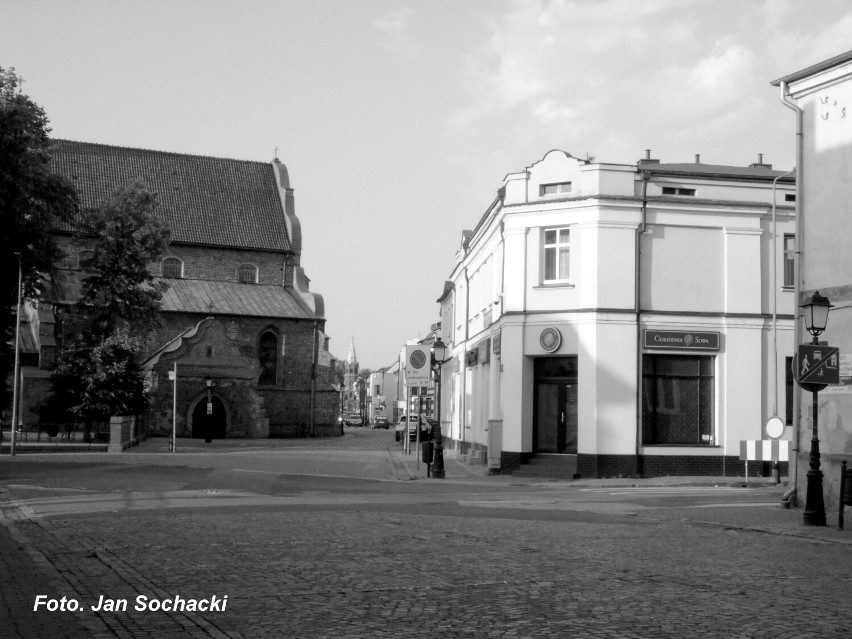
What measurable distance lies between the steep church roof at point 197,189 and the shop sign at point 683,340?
4599 cm

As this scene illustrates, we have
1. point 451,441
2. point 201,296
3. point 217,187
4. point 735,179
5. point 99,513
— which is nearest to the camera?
point 99,513

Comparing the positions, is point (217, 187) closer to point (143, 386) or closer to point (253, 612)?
point (143, 386)

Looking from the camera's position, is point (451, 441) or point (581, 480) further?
point (451, 441)

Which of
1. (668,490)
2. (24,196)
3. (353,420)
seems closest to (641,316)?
(668,490)

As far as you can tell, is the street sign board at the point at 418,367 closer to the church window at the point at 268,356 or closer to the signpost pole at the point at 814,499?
the signpost pole at the point at 814,499

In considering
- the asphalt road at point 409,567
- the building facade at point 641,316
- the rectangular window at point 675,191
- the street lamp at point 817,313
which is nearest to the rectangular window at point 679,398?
the building facade at point 641,316

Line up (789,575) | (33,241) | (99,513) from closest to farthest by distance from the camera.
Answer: (789,575), (99,513), (33,241)

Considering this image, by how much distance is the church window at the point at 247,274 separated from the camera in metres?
70.8

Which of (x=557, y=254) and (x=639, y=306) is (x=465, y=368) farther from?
(x=639, y=306)

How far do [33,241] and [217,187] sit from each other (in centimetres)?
3936

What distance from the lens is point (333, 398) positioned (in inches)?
2731

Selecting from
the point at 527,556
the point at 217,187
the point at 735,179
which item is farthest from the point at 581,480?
the point at 217,187

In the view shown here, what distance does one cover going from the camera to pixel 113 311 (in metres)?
49.4

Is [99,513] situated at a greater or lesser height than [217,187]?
lesser
